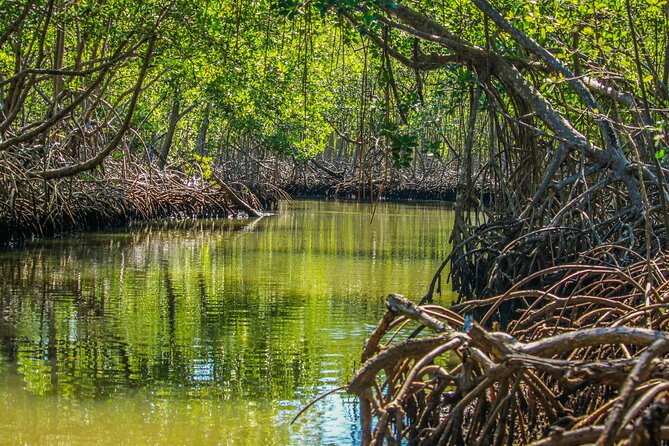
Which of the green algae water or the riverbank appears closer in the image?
the green algae water

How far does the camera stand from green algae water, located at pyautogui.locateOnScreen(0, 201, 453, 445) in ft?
17.8

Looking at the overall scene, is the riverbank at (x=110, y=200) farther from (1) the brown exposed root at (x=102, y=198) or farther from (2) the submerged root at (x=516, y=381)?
(2) the submerged root at (x=516, y=381)

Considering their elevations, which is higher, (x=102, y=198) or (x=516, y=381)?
(x=102, y=198)

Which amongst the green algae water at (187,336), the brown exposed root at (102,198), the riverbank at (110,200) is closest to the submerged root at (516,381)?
the green algae water at (187,336)

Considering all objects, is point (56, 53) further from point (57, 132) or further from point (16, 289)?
point (16, 289)

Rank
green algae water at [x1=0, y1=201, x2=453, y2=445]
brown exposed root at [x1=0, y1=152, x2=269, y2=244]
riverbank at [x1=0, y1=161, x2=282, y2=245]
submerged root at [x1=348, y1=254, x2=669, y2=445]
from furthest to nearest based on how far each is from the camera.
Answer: riverbank at [x1=0, y1=161, x2=282, y2=245], brown exposed root at [x1=0, y1=152, x2=269, y2=244], green algae water at [x1=0, y1=201, x2=453, y2=445], submerged root at [x1=348, y1=254, x2=669, y2=445]

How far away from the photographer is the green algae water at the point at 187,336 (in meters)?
5.42

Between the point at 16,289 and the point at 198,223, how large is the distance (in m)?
11.6

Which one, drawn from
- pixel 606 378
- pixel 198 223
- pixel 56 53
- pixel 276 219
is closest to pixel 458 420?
pixel 606 378

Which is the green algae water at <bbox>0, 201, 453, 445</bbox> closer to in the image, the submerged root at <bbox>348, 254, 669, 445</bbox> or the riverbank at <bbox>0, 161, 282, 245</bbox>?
the riverbank at <bbox>0, 161, 282, 245</bbox>

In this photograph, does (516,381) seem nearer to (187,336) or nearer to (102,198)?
(187,336)

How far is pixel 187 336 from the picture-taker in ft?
25.7

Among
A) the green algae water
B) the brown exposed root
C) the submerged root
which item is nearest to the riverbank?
the brown exposed root

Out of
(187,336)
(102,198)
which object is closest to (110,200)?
(102,198)
